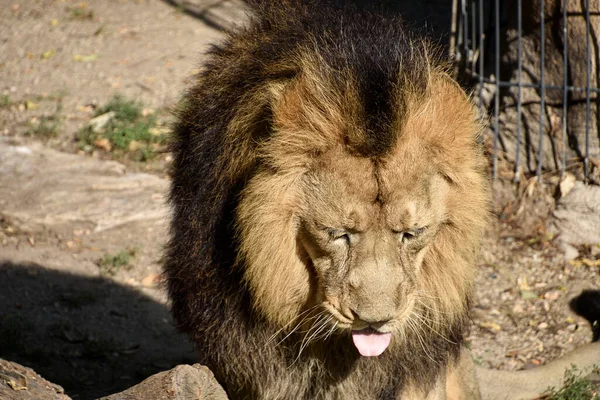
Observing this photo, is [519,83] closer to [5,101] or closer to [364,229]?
[364,229]

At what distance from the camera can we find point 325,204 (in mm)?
2752

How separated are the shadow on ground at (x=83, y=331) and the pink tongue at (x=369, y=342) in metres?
2.02

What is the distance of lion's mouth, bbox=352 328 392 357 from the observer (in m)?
2.97

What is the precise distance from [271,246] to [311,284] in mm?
230

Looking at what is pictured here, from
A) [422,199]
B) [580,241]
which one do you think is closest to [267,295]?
[422,199]

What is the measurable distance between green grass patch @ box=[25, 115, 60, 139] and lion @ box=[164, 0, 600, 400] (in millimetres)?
3907

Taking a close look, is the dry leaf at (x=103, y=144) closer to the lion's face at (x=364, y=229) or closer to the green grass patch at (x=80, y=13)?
the green grass patch at (x=80, y=13)

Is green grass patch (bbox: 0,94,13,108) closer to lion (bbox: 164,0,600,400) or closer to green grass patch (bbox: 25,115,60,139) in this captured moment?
green grass patch (bbox: 25,115,60,139)

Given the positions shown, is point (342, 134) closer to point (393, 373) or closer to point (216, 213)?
point (216, 213)

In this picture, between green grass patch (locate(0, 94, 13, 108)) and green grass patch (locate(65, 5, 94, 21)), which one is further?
green grass patch (locate(65, 5, 94, 21))

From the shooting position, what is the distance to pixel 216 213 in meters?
3.06

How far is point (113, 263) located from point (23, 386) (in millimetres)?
3007

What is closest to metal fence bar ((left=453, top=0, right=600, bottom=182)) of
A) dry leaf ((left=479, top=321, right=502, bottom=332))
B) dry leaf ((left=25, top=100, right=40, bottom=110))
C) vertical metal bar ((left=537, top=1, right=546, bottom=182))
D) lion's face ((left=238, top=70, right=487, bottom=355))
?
vertical metal bar ((left=537, top=1, right=546, bottom=182))

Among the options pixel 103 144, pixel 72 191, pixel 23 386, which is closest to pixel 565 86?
pixel 72 191
